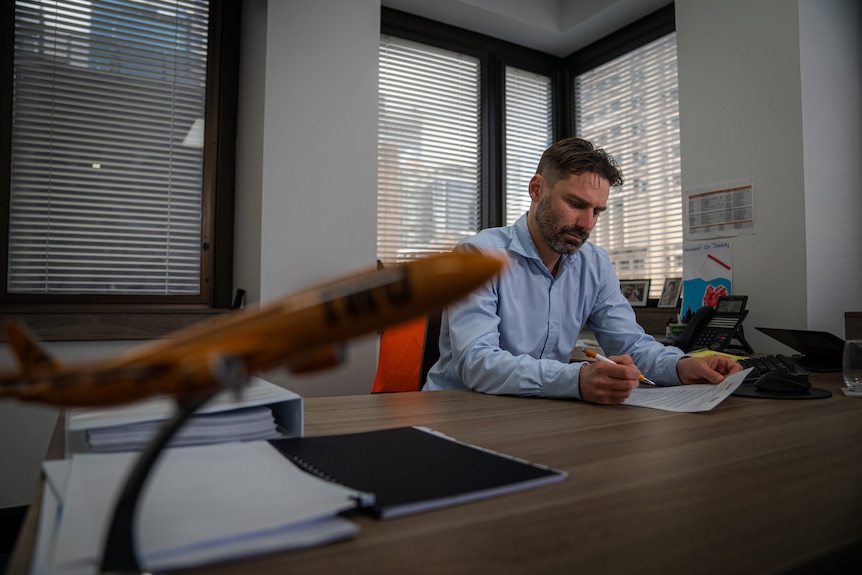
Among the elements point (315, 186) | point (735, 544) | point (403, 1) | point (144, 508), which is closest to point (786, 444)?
point (735, 544)

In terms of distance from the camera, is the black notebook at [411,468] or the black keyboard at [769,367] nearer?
the black notebook at [411,468]

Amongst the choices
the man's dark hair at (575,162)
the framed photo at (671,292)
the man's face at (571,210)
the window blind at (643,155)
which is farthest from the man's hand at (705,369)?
the window blind at (643,155)

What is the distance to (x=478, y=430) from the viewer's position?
87cm

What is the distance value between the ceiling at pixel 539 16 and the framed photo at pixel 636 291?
4.91ft

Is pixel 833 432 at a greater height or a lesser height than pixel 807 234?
lesser

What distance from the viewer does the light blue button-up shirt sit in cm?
125

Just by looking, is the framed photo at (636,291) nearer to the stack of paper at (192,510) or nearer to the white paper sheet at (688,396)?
the white paper sheet at (688,396)

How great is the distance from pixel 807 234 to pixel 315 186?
203 centimetres

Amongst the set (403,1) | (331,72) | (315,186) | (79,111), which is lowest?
(315,186)

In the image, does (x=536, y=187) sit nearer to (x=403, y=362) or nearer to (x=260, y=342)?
(x=403, y=362)

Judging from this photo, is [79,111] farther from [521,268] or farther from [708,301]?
[708,301]

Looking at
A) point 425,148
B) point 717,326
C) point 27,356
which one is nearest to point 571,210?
point 717,326

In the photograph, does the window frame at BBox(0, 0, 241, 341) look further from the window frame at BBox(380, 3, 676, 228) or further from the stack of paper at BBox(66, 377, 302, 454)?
the stack of paper at BBox(66, 377, 302, 454)

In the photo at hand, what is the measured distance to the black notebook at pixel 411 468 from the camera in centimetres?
53
